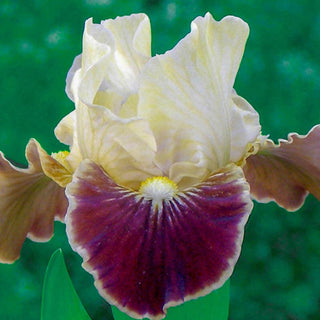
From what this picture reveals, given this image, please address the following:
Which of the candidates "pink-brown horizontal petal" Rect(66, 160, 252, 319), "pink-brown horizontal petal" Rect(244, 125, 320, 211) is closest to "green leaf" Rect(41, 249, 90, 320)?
"pink-brown horizontal petal" Rect(66, 160, 252, 319)

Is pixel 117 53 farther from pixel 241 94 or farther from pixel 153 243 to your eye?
pixel 241 94

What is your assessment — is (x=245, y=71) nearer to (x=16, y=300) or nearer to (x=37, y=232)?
(x=37, y=232)

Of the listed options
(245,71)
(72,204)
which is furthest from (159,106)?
(245,71)

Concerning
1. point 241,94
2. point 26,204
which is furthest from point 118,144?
point 241,94

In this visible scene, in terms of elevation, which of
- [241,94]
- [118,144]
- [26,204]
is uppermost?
[118,144]

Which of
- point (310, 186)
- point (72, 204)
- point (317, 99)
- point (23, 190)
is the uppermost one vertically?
point (72, 204)

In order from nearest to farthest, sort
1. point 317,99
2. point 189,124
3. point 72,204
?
point 72,204
point 189,124
point 317,99
